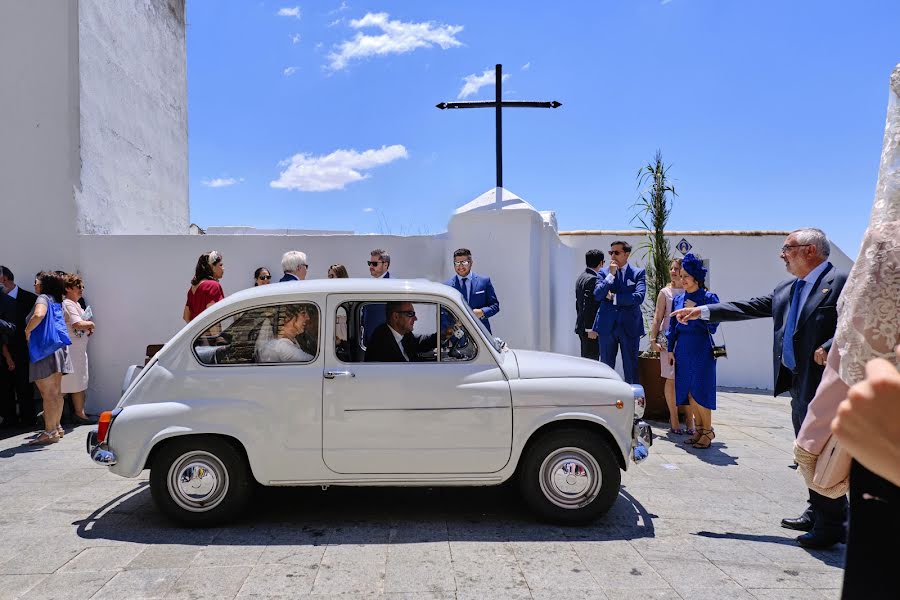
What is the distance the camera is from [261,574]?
3477mm

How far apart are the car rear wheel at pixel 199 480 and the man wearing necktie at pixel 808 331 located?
10.6ft

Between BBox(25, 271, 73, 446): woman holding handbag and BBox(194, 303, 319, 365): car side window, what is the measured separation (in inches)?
135

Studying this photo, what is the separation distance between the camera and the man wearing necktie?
3820mm

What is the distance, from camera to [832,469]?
1.72 meters

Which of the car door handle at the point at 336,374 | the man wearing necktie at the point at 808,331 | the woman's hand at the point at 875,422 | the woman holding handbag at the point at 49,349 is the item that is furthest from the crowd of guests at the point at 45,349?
the woman's hand at the point at 875,422

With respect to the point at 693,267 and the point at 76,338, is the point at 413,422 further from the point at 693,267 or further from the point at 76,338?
the point at 76,338

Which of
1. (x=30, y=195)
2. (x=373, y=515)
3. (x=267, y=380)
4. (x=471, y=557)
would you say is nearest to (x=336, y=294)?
(x=267, y=380)

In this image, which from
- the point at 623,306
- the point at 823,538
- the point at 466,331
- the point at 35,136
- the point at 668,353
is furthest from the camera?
the point at 35,136

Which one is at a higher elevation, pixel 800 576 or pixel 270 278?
pixel 270 278

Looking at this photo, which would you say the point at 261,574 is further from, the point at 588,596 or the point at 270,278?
the point at 270,278

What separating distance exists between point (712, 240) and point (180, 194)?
9911mm

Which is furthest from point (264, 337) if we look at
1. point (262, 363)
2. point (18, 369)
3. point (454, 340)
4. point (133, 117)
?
point (133, 117)

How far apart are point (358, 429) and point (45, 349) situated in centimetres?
445

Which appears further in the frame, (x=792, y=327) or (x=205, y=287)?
(x=205, y=287)
